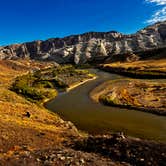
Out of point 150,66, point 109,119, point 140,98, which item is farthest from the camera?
point 150,66

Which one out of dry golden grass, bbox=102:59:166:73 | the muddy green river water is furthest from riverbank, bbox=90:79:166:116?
dry golden grass, bbox=102:59:166:73

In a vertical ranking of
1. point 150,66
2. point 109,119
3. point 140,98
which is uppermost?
point 150,66

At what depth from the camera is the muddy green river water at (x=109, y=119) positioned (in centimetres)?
4456

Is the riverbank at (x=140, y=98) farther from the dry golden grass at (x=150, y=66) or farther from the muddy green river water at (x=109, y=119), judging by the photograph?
the dry golden grass at (x=150, y=66)

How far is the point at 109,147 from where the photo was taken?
22.6 metres

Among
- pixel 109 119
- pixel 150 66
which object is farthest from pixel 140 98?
pixel 150 66

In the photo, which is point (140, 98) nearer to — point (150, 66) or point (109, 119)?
point (109, 119)

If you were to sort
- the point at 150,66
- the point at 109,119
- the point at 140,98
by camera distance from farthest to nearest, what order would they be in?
the point at 150,66 < the point at 140,98 < the point at 109,119

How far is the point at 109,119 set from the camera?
52.0 meters

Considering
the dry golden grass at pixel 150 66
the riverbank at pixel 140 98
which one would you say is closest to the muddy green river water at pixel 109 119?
the riverbank at pixel 140 98

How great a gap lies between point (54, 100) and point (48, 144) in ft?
157

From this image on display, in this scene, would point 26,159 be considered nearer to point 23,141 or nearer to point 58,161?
point 58,161

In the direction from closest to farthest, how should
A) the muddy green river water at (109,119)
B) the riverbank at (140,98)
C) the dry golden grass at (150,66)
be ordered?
the muddy green river water at (109,119)
the riverbank at (140,98)
the dry golden grass at (150,66)

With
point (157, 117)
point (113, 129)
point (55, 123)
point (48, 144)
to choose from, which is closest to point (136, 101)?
point (157, 117)
